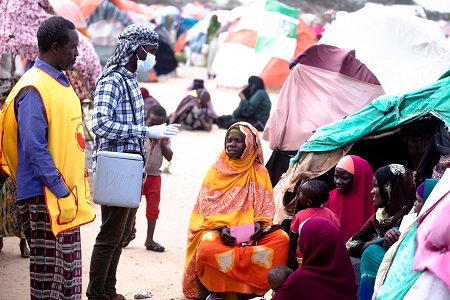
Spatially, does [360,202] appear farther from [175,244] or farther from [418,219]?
[175,244]

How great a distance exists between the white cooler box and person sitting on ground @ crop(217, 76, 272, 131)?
1042 centimetres

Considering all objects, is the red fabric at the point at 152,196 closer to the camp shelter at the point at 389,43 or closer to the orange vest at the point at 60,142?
the orange vest at the point at 60,142

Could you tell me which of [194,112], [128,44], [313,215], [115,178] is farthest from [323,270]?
[194,112]

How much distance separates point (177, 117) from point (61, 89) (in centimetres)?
1086

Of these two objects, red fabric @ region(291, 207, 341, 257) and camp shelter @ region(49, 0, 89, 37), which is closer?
red fabric @ region(291, 207, 341, 257)

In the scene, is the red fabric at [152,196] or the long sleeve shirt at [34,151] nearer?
the long sleeve shirt at [34,151]

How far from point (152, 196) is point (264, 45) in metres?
14.8

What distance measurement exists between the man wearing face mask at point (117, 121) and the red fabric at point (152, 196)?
179cm

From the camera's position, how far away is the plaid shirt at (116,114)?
5152 mm

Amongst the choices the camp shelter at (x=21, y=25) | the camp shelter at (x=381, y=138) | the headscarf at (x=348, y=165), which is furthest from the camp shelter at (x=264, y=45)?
the headscarf at (x=348, y=165)

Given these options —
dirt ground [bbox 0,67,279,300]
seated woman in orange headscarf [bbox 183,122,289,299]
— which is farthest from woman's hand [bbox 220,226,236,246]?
dirt ground [bbox 0,67,279,300]

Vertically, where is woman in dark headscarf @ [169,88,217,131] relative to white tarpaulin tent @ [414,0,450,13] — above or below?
below

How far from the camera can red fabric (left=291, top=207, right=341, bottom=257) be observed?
18.5 ft

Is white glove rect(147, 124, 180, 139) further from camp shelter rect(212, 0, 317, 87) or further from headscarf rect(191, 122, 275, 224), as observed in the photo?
camp shelter rect(212, 0, 317, 87)
